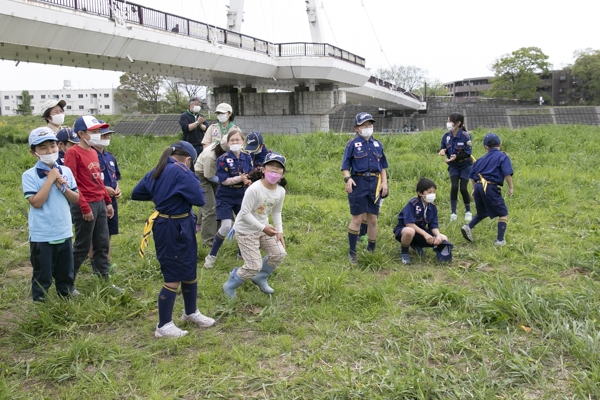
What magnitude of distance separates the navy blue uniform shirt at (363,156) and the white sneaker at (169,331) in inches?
111

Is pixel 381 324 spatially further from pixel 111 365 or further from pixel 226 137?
pixel 226 137

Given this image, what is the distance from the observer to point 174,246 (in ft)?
12.6

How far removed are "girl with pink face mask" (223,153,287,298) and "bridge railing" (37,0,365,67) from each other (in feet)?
35.9

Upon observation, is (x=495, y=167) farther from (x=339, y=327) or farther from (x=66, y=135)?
(x=66, y=135)

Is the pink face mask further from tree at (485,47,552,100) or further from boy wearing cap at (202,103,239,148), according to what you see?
tree at (485,47,552,100)

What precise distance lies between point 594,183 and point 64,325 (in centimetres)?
933

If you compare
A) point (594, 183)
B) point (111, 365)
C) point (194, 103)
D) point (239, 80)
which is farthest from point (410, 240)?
point (239, 80)

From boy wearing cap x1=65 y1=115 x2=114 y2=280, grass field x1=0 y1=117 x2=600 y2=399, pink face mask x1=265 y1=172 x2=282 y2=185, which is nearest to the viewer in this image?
grass field x1=0 y1=117 x2=600 y2=399

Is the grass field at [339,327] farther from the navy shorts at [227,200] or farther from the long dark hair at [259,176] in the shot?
the long dark hair at [259,176]

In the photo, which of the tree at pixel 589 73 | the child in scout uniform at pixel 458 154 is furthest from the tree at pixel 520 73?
the child in scout uniform at pixel 458 154

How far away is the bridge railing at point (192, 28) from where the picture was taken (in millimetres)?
13809

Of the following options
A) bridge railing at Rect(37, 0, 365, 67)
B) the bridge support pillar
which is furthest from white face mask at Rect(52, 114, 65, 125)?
the bridge support pillar

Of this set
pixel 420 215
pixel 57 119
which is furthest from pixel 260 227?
pixel 57 119

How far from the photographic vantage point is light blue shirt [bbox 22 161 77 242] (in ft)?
13.6
